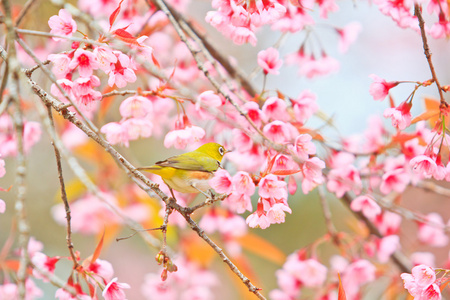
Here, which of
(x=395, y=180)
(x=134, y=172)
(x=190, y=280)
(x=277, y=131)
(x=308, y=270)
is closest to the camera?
(x=134, y=172)

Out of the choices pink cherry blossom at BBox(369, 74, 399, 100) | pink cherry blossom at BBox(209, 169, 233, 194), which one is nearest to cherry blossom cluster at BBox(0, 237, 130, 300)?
pink cherry blossom at BBox(209, 169, 233, 194)

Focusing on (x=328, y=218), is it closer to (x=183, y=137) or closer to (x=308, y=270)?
(x=308, y=270)

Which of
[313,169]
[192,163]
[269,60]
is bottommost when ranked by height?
[313,169]

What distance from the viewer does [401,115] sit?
3.93 ft

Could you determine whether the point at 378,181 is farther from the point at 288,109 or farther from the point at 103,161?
the point at 103,161

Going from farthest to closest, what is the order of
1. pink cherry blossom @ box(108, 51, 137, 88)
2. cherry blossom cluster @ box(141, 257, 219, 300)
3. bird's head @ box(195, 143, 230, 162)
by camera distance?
cherry blossom cluster @ box(141, 257, 219, 300)
bird's head @ box(195, 143, 230, 162)
pink cherry blossom @ box(108, 51, 137, 88)

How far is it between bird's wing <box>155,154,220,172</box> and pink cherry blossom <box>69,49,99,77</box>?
34cm

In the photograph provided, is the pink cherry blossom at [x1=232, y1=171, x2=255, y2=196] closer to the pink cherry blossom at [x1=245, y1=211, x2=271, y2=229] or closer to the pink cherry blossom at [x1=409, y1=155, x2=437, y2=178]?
the pink cherry blossom at [x1=245, y1=211, x2=271, y2=229]

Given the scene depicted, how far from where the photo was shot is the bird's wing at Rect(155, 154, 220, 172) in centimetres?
135

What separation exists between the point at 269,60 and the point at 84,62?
524 mm

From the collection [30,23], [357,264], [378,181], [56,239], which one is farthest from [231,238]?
[56,239]

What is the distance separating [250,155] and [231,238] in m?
0.77

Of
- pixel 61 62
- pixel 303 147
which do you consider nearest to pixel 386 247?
pixel 303 147

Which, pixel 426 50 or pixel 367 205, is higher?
pixel 426 50
